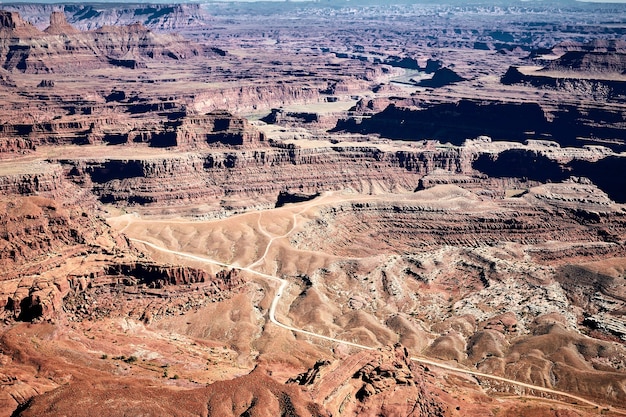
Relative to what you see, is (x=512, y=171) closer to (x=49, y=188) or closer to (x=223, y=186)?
(x=223, y=186)

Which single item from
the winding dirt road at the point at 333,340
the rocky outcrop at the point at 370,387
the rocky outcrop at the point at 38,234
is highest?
the rocky outcrop at the point at 38,234

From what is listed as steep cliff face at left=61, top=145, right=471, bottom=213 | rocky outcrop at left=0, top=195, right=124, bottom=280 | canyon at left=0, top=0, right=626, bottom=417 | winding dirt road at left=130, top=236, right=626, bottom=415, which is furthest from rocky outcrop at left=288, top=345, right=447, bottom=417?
steep cliff face at left=61, top=145, right=471, bottom=213

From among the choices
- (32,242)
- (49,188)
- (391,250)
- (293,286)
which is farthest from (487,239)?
(49,188)

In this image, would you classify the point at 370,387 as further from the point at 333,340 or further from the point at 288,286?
the point at 288,286

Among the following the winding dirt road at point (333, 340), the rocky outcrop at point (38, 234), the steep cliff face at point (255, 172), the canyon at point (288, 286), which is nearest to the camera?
the canyon at point (288, 286)

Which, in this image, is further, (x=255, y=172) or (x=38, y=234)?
(x=255, y=172)

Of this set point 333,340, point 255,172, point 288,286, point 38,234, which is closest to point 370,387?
point 333,340

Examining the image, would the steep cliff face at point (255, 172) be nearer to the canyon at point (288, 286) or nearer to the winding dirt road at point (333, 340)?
the canyon at point (288, 286)

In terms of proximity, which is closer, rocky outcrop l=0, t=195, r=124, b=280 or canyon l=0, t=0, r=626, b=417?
canyon l=0, t=0, r=626, b=417

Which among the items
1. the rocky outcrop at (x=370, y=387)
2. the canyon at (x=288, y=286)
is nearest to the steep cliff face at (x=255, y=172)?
the canyon at (x=288, y=286)

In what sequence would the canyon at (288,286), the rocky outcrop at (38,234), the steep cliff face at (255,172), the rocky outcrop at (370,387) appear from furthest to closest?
the steep cliff face at (255,172) < the rocky outcrop at (38,234) < the canyon at (288,286) < the rocky outcrop at (370,387)

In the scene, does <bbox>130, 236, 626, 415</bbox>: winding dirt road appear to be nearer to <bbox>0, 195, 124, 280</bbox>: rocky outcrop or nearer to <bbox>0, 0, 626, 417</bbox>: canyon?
<bbox>0, 0, 626, 417</bbox>: canyon
